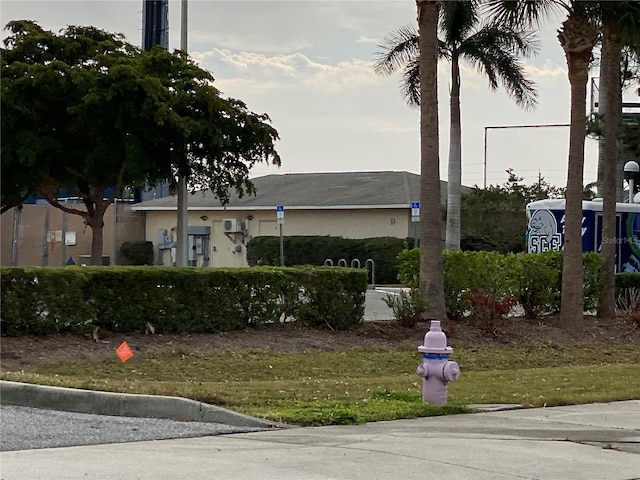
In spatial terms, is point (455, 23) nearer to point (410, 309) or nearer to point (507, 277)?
point (507, 277)

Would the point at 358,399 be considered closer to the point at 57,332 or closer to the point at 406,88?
the point at 57,332

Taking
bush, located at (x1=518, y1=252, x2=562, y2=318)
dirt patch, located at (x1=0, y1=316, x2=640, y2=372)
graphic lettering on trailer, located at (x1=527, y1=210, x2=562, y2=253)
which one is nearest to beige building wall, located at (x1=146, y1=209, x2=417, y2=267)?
graphic lettering on trailer, located at (x1=527, y1=210, x2=562, y2=253)

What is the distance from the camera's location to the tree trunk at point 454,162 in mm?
37844

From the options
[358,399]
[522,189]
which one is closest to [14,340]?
[358,399]

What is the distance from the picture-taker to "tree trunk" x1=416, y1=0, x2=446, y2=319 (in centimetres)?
1991

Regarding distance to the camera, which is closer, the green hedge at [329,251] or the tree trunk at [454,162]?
the tree trunk at [454,162]

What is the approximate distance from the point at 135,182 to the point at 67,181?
1858mm

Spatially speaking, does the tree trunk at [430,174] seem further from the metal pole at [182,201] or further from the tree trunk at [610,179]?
the metal pole at [182,201]

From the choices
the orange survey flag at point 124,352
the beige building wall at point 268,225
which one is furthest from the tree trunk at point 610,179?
the beige building wall at point 268,225

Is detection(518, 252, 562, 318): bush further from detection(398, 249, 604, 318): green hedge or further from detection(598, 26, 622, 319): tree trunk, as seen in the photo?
detection(598, 26, 622, 319): tree trunk

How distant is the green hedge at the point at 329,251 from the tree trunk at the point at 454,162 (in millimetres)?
5369

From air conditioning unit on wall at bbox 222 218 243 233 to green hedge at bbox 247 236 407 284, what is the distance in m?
2.63

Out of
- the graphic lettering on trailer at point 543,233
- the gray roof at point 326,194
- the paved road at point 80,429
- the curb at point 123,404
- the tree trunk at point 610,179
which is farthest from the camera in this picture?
the gray roof at point 326,194

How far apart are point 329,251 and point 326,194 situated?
15.3 ft
